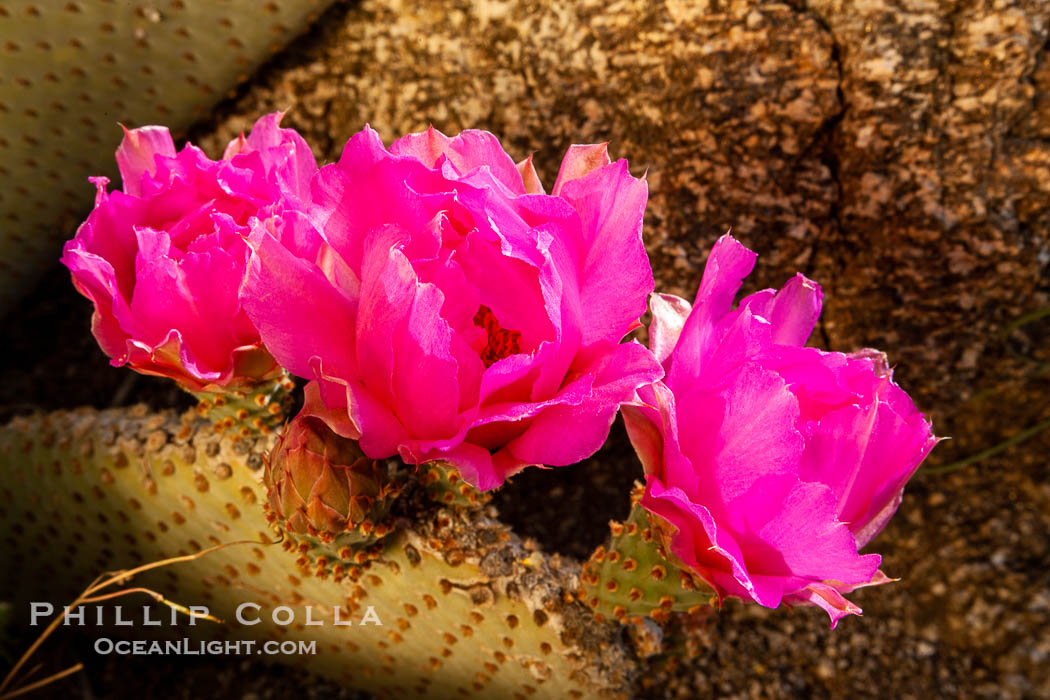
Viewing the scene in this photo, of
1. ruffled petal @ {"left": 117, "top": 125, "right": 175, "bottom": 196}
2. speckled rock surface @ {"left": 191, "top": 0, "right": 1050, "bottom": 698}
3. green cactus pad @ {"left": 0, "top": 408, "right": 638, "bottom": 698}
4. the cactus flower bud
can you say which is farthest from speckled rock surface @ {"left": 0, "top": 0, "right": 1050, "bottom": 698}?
ruffled petal @ {"left": 117, "top": 125, "right": 175, "bottom": 196}

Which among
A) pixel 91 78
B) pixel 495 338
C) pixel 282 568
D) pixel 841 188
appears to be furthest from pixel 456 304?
pixel 91 78

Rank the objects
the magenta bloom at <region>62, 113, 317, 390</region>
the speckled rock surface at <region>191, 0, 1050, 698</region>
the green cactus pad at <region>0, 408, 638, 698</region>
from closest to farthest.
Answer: the magenta bloom at <region>62, 113, 317, 390</region>, the green cactus pad at <region>0, 408, 638, 698</region>, the speckled rock surface at <region>191, 0, 1050, 698</region>

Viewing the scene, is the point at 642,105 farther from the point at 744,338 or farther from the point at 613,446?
the point at 744,338

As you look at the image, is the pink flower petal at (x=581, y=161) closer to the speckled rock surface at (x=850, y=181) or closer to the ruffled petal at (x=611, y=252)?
the ruffled petal at (x=611, y=252)

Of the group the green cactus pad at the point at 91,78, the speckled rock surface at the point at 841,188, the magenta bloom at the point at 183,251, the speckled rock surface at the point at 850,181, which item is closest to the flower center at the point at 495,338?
the magenta bloom at the point at 183,251

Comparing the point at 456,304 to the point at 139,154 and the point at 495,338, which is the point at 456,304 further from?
the point at 139,154

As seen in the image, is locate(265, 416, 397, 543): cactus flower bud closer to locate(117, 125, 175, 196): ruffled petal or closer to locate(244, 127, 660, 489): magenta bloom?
locate(244, 127, 660, 489): magenta bloom
